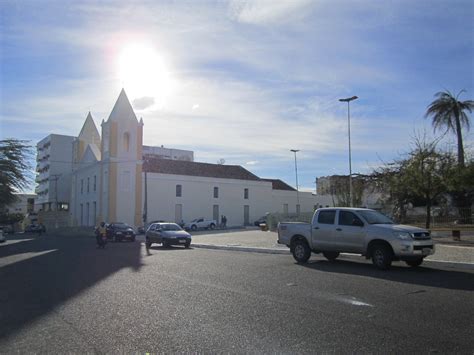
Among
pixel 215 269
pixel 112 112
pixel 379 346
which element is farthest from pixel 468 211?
pixel 112 112

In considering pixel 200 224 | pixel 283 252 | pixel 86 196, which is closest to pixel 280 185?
pixel 200 224

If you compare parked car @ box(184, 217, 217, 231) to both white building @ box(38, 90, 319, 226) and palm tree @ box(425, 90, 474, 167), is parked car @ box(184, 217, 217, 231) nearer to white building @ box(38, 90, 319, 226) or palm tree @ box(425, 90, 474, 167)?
white building @ box(38, 90, 319, 226)

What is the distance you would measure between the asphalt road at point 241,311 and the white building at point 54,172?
81025mm

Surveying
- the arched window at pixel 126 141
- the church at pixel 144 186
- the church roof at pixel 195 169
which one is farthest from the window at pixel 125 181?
the church roof at pixel 195 169

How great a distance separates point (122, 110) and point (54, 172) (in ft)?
146

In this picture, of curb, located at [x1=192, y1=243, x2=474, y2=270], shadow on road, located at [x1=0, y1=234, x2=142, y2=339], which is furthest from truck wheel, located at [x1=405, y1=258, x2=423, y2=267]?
shadow on road, located at [x1=0, y1=234, x2=142, y2=339]

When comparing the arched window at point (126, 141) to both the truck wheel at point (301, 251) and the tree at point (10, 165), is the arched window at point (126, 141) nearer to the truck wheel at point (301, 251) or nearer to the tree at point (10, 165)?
the tree at point (10, 165)

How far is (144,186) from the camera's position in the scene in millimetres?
59875

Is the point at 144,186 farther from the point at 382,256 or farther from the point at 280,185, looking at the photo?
the point at 382,256

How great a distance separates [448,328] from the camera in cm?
688

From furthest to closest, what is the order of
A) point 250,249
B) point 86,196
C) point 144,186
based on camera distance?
point 86,196, point 144,186, point 250,249

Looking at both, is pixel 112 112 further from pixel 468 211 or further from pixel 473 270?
pixel 473 270

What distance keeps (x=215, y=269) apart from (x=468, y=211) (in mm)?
19444

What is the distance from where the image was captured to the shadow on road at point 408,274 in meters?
11.2
